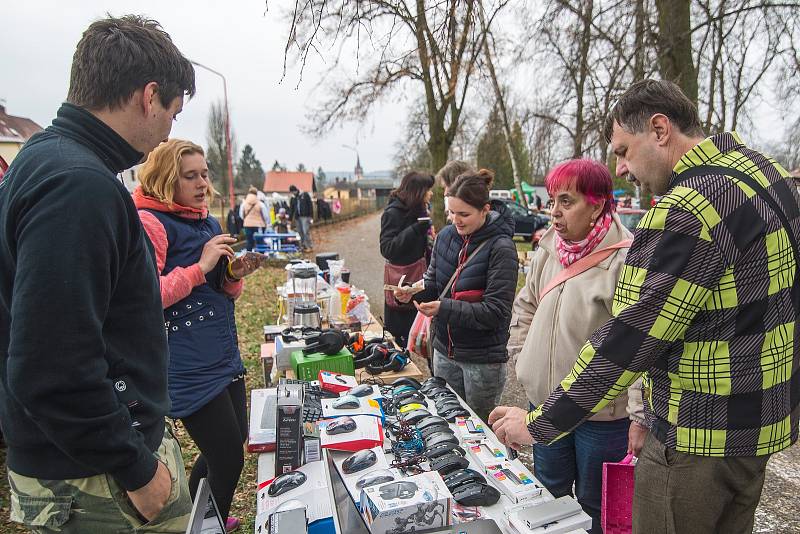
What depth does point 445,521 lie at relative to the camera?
139 cm

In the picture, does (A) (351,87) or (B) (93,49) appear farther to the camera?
(A) (351,87)

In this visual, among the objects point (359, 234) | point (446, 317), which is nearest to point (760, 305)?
point (446, 317)

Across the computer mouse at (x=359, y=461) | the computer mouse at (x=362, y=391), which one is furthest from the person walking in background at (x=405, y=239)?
the computer mouse at (x=359, y=461)

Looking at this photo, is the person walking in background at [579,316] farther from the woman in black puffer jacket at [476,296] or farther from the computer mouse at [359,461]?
the computer mouse at [359,461]

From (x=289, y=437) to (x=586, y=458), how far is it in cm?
124

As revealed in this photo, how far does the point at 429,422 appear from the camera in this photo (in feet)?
6.64

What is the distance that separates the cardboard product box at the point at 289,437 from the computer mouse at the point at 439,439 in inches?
20.1

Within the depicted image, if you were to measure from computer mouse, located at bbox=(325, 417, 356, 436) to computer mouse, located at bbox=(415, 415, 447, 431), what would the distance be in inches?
10.9

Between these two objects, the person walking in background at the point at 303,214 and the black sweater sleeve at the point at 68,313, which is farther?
the person walking in background at the point at 303,214

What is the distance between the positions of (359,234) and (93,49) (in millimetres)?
20513

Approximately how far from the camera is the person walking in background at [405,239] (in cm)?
412

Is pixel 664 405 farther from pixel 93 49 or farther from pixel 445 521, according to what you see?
pixel 93 49

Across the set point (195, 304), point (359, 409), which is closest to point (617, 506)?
point (359, 409)

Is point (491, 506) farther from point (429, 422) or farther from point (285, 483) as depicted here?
point (285, 483)
